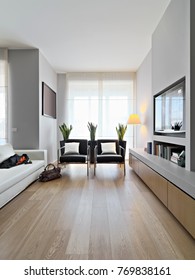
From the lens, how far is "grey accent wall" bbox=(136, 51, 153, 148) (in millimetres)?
5399

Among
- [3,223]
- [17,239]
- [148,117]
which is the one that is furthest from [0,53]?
[17,239]

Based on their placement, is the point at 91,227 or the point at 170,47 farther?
the point at 170,47

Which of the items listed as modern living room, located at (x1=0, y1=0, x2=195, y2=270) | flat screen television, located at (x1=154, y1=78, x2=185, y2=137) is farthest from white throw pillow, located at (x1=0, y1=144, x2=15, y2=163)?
flat screen television, located at (x1=154, y1=78, x2=185, y2=137)

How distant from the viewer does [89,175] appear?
4.70m

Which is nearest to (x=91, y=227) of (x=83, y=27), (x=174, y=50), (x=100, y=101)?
(x=174, y=50)

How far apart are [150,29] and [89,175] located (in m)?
3.20

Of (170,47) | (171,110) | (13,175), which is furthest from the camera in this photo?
(171,110)

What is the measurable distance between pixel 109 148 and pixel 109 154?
22 centimetres

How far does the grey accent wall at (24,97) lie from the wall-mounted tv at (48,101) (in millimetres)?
412

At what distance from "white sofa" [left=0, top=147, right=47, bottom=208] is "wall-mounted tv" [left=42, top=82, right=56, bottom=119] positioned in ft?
4.70

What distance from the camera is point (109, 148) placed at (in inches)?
205

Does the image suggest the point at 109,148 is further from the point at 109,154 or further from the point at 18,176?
the point at 18,176

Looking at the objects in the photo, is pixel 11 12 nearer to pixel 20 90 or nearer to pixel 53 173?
pixel 20 90

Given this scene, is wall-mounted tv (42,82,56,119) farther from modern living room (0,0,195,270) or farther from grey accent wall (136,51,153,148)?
grey accent wall (136,51,153,148)
